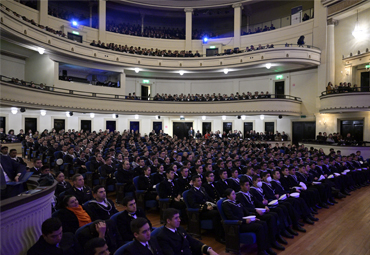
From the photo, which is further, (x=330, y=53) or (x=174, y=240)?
(x=330, y=53)

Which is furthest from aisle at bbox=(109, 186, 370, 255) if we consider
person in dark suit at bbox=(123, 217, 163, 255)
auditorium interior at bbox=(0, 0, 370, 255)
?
auditorium interior at bbox=(0, 0, 370, 255)

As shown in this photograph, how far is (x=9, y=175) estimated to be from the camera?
2998 mm

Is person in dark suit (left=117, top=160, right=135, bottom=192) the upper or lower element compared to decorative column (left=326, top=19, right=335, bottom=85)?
lower

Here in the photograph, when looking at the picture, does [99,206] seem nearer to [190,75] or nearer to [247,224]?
[247,224]

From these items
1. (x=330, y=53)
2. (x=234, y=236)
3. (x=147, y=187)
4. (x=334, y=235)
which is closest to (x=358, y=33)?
(x=330, y=53)

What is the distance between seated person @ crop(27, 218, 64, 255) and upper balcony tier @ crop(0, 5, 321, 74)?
14308 mm

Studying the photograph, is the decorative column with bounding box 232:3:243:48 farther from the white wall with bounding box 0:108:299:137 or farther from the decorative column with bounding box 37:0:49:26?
the decorative column with bounding box 37:0:49:26

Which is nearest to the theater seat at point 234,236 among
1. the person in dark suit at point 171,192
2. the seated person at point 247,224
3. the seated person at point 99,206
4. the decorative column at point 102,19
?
the seated person at point 247,224

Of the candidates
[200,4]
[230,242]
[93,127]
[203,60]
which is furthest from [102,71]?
[230,242]

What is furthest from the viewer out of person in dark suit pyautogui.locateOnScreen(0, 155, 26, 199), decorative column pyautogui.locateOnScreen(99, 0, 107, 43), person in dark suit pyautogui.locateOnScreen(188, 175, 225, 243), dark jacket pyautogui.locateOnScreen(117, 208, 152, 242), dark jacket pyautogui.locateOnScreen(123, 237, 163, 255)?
decorative column pyautogui.locateOnScreen(99, 0, 107, 43)

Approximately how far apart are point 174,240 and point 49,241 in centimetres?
136

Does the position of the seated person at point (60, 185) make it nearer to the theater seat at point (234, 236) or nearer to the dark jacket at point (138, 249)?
the dark jacket at point (138, 249)

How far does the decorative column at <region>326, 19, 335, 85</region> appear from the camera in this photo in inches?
663

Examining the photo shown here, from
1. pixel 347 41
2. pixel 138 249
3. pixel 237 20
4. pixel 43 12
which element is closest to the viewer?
pixel 138 249
